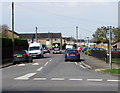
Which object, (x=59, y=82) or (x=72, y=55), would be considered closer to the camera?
(x=59, y=82)

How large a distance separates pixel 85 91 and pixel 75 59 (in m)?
24.6

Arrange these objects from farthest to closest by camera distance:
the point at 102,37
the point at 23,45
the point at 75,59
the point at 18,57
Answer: the point at 102,37, the point at 23,45, the point at 75,59, the point at 18,57

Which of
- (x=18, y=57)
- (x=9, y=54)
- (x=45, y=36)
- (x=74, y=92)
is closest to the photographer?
(x=74, y=92)

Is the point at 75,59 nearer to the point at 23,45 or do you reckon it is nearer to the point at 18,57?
the point at 18,57

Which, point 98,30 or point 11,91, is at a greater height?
point 98,30

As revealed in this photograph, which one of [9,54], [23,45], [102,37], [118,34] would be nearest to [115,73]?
[9,54]

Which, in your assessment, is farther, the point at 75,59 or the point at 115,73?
the point at 75,59

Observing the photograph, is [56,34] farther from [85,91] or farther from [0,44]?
[85,91]

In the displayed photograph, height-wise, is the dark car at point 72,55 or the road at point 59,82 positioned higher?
the dark car at point 72,55

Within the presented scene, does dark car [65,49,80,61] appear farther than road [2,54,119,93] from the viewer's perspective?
Yes

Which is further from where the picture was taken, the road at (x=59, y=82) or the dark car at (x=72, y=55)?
the dark car at (x=72, y=55)

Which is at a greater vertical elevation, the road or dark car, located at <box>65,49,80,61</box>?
dark car, located at <box>65,49,80,61</box>

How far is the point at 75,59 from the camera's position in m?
35.1

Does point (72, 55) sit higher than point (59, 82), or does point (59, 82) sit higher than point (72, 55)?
point (72, 55)
